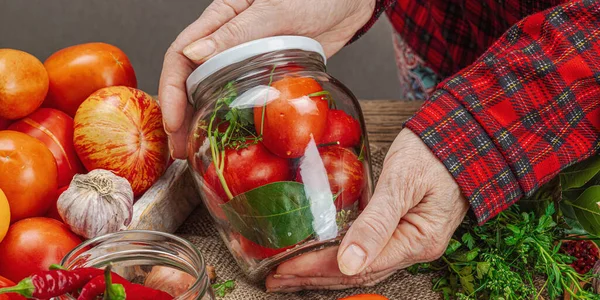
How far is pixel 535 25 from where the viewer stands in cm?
85

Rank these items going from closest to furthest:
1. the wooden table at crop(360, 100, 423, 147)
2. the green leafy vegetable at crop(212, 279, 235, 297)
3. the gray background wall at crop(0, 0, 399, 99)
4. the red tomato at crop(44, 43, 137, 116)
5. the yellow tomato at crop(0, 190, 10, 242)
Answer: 1. the yellow tomato at crop(0, 190, 10, 242)
2. the green leafy vegetable at crop(212, 279, 235, 297)
3. the red tomato at crop(44, 43, 137, 116)
4. the wooden table at crop(360, 100, 423, 147)
5. the gray background wall at crop(0, 0, 399, 99)

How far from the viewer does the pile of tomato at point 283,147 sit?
76 centimetres

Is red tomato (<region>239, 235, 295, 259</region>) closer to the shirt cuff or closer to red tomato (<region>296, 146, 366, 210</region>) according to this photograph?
red tomato (<region>296, 146, 366, 210</region>)

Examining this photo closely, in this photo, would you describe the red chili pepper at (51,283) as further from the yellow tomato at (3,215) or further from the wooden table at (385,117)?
the wooden table at (385,117)

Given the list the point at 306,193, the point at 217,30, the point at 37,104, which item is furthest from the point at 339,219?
the point at 37,104

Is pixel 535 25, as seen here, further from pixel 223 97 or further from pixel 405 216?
pixel 223 97

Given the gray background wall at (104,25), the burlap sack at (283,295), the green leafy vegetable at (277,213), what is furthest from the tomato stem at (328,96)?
the gray background wall at (104,25)

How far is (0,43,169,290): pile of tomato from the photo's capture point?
77cm

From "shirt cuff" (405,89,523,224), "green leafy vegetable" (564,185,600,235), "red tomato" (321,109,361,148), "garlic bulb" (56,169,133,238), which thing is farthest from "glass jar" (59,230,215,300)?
"green leafy vegetable" (564,185,600,235)

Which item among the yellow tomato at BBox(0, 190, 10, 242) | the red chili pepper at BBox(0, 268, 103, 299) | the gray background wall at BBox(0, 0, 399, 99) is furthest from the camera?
the gray background wall at BBox(0, 0, 399, 99)

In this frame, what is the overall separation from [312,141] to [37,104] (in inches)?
16.6

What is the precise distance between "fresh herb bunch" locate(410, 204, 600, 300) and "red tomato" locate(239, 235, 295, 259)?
8.4 inches

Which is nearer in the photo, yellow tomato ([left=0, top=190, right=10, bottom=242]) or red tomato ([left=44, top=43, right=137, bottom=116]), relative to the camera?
yellow tomato ([left=0, top=190, right=10, bottom=242])

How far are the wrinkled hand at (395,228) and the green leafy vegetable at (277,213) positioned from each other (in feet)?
0.14
